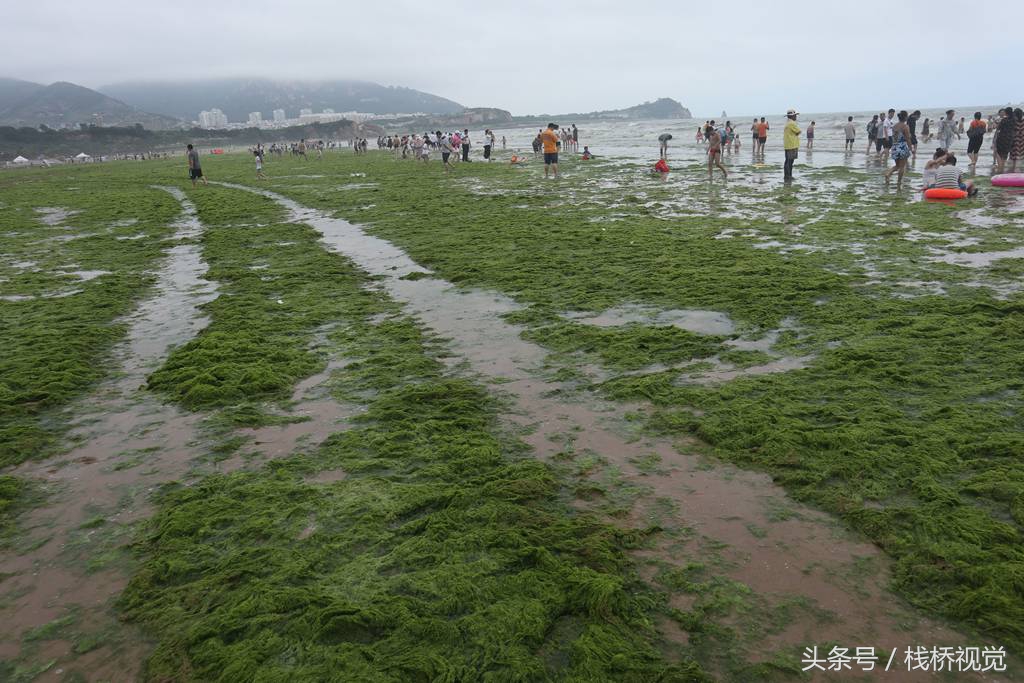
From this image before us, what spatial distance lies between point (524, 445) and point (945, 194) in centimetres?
1254

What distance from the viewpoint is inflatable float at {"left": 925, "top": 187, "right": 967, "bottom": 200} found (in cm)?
1251

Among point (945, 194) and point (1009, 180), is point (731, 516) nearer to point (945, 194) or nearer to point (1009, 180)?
point (945, 194)

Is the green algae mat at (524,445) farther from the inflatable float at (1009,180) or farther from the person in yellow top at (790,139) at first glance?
the person in yellow top at (790,139)

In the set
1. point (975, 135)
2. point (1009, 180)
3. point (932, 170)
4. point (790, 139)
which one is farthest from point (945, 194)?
point (975, 135)

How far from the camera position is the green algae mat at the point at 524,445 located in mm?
2666

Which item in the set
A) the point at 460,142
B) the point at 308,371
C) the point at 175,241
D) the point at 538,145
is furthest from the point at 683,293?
the point at 538,145

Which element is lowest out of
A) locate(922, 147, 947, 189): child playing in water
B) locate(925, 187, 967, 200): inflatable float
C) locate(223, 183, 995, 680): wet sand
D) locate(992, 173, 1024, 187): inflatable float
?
locate(223, 183, 995, 680): wet sand

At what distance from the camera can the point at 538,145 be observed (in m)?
36.2

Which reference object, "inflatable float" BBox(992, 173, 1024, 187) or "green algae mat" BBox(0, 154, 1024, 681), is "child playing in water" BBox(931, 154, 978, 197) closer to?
"inflatable float" BBox(992, 173, 1024, 187)

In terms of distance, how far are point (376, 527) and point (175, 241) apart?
12.0 m

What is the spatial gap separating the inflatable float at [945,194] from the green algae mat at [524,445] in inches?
103

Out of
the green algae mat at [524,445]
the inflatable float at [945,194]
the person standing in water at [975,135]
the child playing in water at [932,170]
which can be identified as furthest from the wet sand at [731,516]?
the person standing in water at [975,135]

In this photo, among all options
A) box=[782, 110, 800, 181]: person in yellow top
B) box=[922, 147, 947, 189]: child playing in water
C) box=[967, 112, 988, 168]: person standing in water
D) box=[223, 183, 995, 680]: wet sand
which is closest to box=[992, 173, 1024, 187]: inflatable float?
box=[922, 147, 947, 189]: child playing in water

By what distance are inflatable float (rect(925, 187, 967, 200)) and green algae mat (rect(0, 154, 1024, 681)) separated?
8.58 feet
